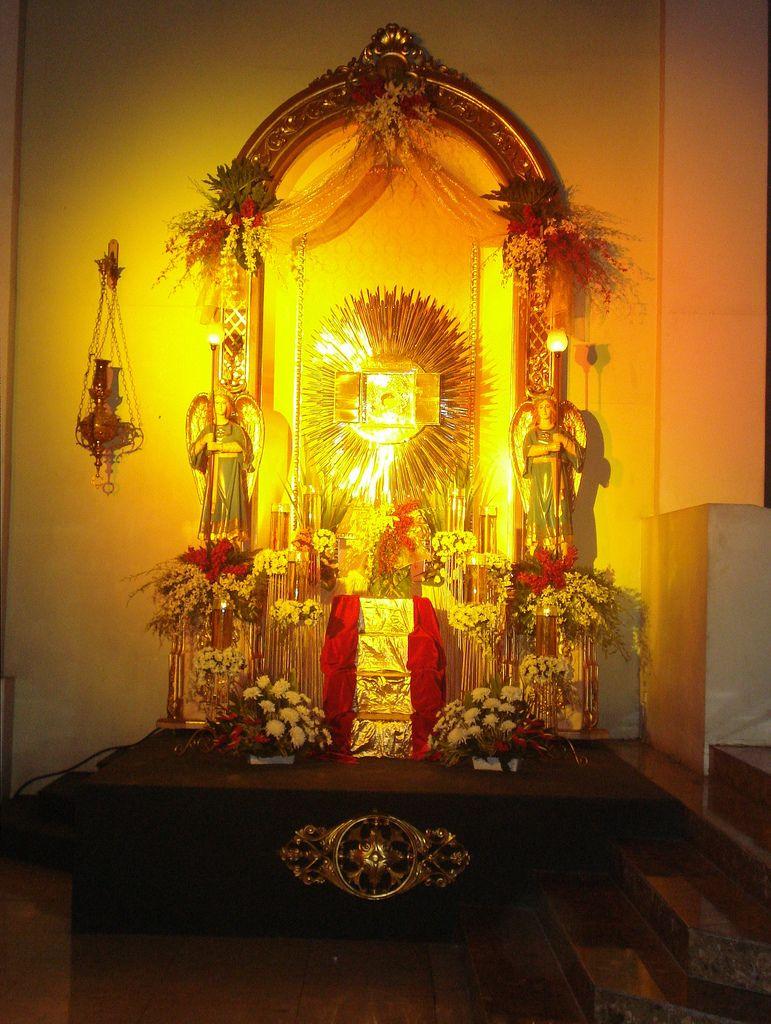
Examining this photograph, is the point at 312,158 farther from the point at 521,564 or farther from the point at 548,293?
the point at 521,564

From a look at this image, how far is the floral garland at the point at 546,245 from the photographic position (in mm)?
6965

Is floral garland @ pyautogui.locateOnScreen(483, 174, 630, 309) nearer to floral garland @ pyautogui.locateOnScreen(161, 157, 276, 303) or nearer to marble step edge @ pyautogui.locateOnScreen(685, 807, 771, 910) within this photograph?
floral garland @ pyautogui.locateOnScreen(161, 157, 276, 303)

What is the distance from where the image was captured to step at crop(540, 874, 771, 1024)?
342 cm

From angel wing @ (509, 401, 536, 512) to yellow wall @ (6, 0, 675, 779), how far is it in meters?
0.56

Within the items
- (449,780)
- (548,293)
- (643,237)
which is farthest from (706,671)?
(643,237)

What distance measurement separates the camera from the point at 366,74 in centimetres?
715

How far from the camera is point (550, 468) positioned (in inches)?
267

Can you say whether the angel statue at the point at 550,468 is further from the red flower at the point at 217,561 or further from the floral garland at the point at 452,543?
the red flower at the point at 217,561

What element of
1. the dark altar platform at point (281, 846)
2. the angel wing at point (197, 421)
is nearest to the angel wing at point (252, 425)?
the angel wing at point (197, 421)

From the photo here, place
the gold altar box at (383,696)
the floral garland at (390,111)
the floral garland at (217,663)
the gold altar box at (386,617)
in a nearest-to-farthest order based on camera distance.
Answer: the floral garland at (217,663), the gold altar box at (383,696), the gold altar box at (386,617), the floral garland at (390,111)

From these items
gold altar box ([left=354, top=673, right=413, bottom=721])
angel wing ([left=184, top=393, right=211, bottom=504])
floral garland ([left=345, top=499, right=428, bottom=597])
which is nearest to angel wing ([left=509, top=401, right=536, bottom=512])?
floral garland ([left=345, top=499, right=428, bottom=597])

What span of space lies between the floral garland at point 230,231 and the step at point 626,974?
4618mm

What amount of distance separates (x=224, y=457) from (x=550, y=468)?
2214mm

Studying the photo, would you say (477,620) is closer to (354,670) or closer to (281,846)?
(354,670)
